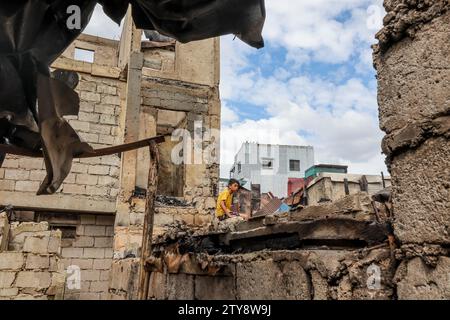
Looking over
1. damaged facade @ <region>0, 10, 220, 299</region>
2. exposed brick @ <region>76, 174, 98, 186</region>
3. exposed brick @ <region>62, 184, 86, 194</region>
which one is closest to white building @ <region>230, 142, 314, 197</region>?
damaged facade @ <region>0, 10, 220, 299</region>

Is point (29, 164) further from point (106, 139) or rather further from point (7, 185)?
point (106, 139)

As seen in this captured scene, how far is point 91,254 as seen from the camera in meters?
10.4

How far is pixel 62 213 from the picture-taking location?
10.4m

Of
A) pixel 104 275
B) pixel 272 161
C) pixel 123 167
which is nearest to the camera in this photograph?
pixel 123 167

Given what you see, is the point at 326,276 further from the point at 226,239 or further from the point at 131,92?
the point at 131,92

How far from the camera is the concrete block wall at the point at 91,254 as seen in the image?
10.2 metres

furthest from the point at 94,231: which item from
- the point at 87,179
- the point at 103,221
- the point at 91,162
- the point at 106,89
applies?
the point at 106,89

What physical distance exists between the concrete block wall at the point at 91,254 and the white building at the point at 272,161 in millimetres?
22717

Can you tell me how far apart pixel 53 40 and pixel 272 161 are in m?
32.9

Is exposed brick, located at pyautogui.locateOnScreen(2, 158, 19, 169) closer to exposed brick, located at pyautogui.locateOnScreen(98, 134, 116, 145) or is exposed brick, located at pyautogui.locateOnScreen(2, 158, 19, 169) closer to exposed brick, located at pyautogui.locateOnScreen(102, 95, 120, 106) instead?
exposed brick, located at pyautogui.locateOnScreen(98, 134, 116, 145)

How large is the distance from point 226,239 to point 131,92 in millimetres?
7200

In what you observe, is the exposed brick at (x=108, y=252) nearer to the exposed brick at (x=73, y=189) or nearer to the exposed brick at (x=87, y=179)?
the exposed brick at (x=73, y=189)
